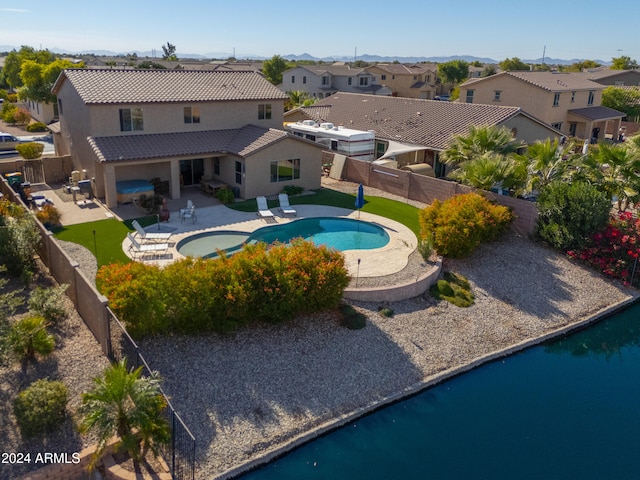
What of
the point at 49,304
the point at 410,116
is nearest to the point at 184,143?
the point at 49,304

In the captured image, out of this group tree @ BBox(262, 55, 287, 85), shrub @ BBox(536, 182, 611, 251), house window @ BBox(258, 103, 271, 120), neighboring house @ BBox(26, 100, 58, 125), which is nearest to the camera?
shrub @ BBox(536, 182, 611, 251)

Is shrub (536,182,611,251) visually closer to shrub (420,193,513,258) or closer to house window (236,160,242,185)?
shrub (420,193,513,258)

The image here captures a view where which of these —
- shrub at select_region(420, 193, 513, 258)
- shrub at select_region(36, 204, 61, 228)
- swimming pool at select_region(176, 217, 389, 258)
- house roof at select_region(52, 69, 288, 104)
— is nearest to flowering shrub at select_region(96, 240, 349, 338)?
swimming pool at select_region(176, 217, 389, 258)

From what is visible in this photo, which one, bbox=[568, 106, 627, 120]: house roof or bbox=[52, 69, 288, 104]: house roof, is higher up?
bbox=[52, 69, 288, 104]: house roof

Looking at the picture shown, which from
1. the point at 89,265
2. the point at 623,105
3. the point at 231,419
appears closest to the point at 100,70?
the point at 89,265

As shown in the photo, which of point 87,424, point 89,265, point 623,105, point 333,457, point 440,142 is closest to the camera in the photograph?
point 87,424

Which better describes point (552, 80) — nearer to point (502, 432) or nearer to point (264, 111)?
point (264, 111)

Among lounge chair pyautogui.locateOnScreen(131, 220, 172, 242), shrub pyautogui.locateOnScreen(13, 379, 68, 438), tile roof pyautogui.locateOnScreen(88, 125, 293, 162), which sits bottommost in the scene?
shrub pyautogui.locateOnScreen(13, 379, 68, 438)

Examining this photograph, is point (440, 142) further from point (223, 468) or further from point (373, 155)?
point (223, 468)
